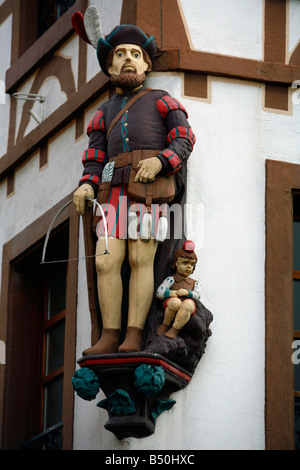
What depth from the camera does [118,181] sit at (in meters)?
14.0

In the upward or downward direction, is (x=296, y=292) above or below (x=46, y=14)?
below

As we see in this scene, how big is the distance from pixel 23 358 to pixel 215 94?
2.79 m

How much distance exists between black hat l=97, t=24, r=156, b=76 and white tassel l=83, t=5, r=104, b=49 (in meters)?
0.30

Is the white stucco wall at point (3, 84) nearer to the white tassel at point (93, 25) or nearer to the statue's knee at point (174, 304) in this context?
the white tassel at point (93, 25)

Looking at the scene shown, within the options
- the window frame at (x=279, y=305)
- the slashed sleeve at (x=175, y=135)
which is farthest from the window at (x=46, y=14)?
the window frame at (x=279, y=305)

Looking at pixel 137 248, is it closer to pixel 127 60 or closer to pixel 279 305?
pixel 279 305

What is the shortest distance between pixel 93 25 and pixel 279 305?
257 cm

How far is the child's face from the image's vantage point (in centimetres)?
1380

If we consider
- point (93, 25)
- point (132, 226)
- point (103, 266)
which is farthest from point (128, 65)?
point (103, 266)

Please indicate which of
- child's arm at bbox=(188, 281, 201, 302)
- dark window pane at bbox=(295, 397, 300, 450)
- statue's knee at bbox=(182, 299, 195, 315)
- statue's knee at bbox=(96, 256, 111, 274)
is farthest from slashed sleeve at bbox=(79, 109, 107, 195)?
dark window pane at bbox=(295, 397, 300, 450)

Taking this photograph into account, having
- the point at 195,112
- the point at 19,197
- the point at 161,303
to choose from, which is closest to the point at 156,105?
the point at 195,112

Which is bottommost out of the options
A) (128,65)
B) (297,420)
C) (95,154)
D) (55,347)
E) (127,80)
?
(297,420)

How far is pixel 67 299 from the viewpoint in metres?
15.0
